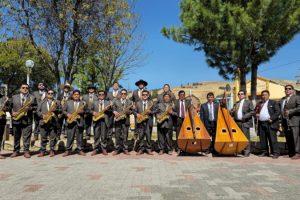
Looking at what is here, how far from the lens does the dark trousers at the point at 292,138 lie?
411 inches

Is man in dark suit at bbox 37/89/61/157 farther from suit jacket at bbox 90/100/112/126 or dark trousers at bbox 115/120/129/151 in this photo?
dark trousers at bbox 115/120/129/151

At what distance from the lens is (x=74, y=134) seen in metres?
11.1

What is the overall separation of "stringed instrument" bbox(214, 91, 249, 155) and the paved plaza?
0.29 metres

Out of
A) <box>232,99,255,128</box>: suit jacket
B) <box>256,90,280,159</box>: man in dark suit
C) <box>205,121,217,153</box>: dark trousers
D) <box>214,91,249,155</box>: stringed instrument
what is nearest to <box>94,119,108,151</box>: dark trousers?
<box>205,121,217,153</box>: dark trousers

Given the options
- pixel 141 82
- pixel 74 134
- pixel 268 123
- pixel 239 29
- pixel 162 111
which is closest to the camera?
pixel 268 123

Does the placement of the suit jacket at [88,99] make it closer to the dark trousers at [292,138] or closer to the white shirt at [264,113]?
the white shirt at [264,113]

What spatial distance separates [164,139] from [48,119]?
3186 millimetres

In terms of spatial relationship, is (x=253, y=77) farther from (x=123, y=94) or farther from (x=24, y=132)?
(x=24, y=132)

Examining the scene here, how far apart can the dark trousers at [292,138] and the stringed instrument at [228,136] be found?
45.4 inches

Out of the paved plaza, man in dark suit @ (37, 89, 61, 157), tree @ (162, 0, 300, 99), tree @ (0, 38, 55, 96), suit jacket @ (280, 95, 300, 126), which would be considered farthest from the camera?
tree @ (0, 38, 55, 96)

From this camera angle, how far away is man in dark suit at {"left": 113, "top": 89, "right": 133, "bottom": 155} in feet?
36.5

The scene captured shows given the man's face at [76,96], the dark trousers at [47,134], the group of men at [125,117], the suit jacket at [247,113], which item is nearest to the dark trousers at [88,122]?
the group of men at [125,117]

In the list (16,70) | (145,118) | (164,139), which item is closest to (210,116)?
(164,139)

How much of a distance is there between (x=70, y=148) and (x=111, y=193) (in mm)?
5042
